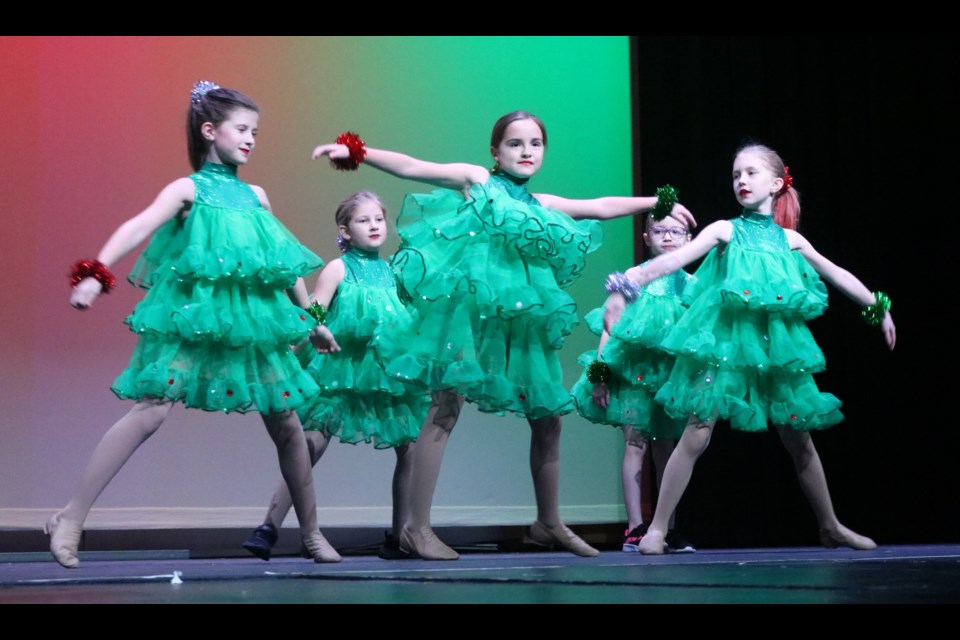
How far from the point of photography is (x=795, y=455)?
4137 millimetres

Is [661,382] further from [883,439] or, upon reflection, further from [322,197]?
[322,197]

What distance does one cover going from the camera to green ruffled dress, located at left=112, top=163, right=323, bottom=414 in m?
3.34

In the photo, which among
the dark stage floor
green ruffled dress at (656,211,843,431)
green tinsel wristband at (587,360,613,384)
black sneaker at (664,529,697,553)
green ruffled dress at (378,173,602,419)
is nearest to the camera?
the dark stage floor

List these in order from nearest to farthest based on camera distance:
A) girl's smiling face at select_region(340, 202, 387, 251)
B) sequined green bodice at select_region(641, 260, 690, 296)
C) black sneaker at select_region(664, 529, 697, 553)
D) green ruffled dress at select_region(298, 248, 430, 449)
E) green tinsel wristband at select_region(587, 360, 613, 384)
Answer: green ruffled dress at select_region(298, 248, 430, 449), black sneaker at select_region(664, 529, 697, 553), girl's smiling face at select_region(340, 202, 387, 251), green tinsel wristband at select_region(587, 360, 613, 384), sequined green bodice at select_region(641, 260, 690, 296)

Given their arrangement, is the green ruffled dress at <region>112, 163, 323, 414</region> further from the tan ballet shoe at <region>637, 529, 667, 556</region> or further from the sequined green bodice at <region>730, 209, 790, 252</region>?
the sequined green bodice at <region>730, 209, 790, 252</region>

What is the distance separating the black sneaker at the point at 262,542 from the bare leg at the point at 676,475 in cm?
126

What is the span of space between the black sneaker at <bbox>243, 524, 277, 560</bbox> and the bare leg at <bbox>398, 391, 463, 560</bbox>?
1.65 ft

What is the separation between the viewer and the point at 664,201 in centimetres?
395

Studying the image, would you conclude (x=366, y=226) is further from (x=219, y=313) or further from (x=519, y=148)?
(x=219, y=313)

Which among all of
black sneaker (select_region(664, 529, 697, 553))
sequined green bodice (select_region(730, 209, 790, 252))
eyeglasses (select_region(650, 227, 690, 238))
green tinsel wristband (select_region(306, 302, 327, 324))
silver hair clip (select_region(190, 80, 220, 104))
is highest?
silver hair clip (select_region(190, 80, 220, 104))

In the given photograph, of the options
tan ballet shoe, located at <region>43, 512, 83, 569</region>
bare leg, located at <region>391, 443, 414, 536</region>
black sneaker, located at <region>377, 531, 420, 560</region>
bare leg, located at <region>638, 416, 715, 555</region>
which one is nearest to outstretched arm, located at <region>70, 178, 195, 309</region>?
tan ballet shoe, located at <region>43, 512, 83, 569</region>

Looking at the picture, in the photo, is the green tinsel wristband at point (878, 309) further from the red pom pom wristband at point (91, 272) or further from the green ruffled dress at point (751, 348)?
the red pom pom wristband at point (91, 272)

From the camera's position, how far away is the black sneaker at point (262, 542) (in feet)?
12.2

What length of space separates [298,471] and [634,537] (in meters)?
1.48
